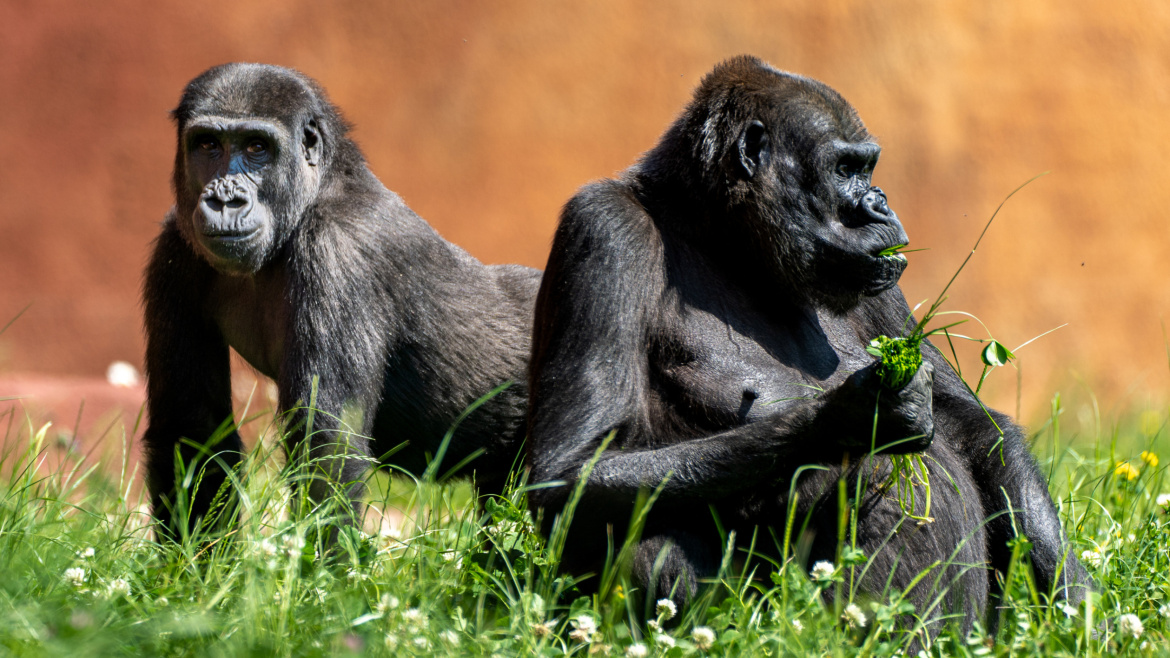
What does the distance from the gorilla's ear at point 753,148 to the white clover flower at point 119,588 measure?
194 centimetres

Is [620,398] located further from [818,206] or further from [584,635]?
[818,206]

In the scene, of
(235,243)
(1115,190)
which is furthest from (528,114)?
(1115,190)

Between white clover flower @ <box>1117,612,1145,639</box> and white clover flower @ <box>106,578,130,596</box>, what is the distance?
2.33 metres

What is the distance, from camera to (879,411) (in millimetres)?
2646

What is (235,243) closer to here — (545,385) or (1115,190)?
(545,385)

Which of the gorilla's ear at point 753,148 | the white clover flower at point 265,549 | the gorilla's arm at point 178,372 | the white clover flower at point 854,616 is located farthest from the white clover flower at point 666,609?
the gorilla's arm at point 178,372

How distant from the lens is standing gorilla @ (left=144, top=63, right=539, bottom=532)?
3.93 m

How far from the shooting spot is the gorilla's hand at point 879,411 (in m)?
2.63

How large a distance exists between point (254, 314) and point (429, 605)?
221 cm

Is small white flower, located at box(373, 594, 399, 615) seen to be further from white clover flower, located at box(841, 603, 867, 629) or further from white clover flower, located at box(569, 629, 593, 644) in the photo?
white clover flower, located at box(841, 603, 867, 629)

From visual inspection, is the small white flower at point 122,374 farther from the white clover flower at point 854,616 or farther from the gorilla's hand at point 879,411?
the white clover flower at point 854,616

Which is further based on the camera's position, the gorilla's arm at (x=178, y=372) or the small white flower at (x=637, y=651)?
the gorilla's arm at (x=178, y=372)

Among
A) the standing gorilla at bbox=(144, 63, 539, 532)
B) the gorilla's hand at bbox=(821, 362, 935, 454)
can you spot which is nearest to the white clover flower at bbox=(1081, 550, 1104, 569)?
the gorilla's hand at bbox=(821, 362, 935, 454)

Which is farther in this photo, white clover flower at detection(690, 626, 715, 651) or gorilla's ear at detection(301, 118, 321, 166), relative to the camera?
gorilla's ear at detection(301, 118, 321, 166)
